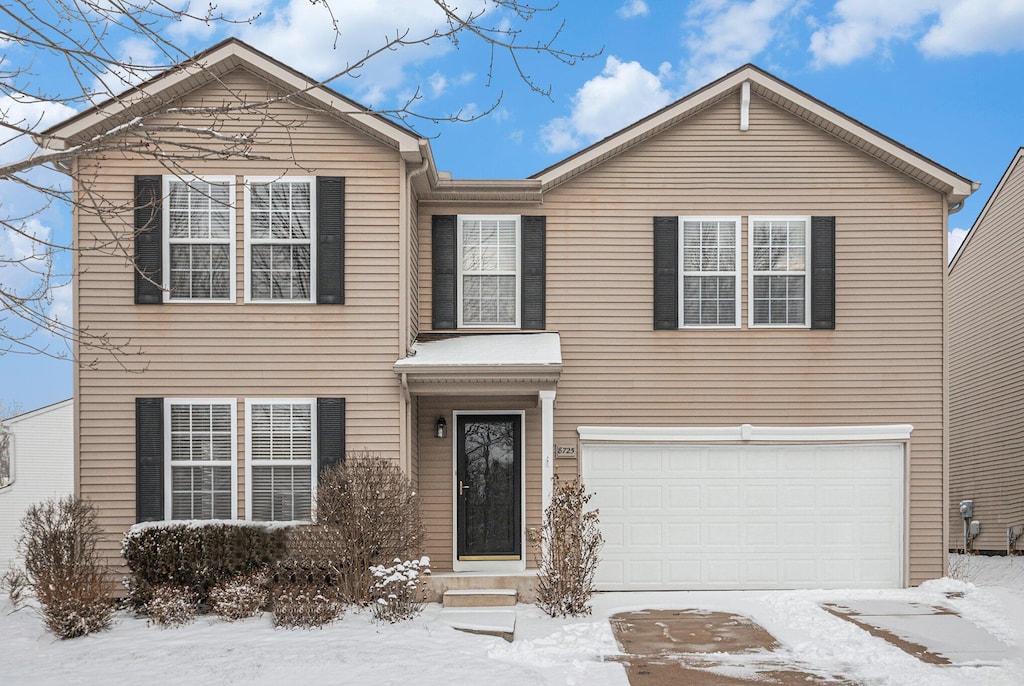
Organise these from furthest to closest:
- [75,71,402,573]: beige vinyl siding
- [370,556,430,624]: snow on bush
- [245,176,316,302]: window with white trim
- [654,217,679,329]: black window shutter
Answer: [654,217,679,329]: black window shutter
[245,176,316,302]: window with white trim
[75,71,402,573]: beige vinyl siding
[370,556,430,624]: snow on bush

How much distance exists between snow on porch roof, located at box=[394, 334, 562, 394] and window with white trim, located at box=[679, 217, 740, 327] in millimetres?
2092

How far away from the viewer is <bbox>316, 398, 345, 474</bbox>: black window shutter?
1116 cm

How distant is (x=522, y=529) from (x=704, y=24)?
10356 mm

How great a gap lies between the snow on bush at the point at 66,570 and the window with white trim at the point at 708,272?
25.8 feet

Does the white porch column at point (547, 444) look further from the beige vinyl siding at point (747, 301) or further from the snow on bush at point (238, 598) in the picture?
the snow on bush at point (238, 598)

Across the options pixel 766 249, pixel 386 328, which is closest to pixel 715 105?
pixel 766 249

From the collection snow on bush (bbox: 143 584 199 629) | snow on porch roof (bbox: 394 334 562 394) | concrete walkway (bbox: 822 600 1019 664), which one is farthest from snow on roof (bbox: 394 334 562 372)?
concrete walkway (bbox: 822 600 1019 664)

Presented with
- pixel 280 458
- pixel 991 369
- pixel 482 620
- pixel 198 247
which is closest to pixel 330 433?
pixel 280 458

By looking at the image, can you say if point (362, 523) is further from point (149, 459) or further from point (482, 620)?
point (149, 459)

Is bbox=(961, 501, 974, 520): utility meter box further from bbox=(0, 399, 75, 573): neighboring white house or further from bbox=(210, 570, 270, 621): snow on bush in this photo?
bbox=(0, 399, 75, 573): neighboring white house

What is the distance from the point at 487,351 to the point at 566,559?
112 inches

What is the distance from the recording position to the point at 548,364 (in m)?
11.0

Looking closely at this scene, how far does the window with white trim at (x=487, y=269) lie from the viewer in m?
12.7

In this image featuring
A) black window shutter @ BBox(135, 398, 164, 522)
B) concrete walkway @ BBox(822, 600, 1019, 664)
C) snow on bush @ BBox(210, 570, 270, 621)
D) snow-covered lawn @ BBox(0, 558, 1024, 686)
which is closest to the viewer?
snow-covered lawn @ BBox(0, 558, 1024, 686)
